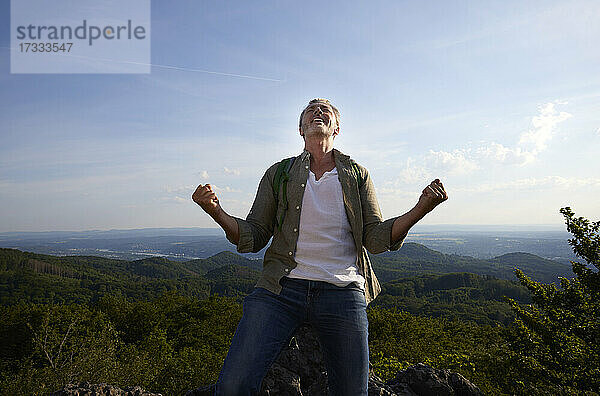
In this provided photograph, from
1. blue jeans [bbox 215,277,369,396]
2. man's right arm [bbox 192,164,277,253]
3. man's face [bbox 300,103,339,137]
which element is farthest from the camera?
man's face [bbox 300,103,339,137]

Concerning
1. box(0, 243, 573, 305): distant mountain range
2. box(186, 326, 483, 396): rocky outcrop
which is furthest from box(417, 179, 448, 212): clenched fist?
box(0, 243, 573, 305): distant mountain range

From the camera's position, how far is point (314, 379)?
385cm

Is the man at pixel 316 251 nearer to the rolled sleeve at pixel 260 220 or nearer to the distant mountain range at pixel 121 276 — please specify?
the rolled sleeve at pixel 260 220

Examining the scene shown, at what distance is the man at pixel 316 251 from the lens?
2547 mm

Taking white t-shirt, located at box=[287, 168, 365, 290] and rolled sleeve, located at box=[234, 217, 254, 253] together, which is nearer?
white t-shirt, located at box=[287, 168, 365, 290]

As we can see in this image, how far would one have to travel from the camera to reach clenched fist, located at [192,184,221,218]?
265 centimetres

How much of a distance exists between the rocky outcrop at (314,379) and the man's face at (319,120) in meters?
2.20

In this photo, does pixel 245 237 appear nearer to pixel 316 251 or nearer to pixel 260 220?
pixel 260 220

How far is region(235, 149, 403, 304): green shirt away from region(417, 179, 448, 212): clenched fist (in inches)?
14.1

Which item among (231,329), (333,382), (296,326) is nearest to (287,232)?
(296,326)

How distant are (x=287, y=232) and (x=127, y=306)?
40637mm

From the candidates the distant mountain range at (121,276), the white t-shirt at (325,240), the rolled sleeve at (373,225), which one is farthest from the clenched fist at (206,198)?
the distant mountain range at (121,276)

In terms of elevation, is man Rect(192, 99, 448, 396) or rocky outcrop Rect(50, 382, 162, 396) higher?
man Rect(192, 99, 448, 396)

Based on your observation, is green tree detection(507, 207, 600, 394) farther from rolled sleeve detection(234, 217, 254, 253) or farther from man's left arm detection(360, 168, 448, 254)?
rolled sleeve detection(234, 217, 254, 253)
